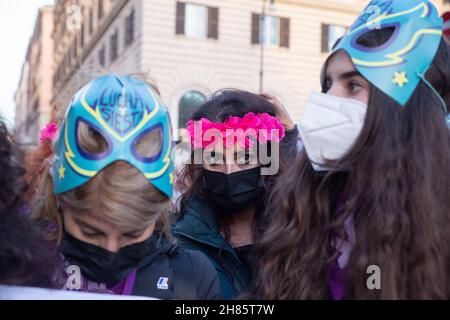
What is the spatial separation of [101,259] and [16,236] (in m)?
0.34

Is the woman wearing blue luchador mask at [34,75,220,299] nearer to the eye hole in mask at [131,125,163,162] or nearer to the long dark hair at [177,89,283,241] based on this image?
the eye hole in mask at [131,125,163,162]

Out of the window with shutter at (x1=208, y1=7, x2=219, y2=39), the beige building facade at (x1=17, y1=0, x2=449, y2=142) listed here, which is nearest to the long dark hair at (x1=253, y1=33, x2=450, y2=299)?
the beige building facade at (x1=17, y1=0, x2=449, y2=142)

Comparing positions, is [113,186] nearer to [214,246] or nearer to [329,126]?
[329,126]

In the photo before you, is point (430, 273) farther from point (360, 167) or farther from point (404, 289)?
point (360, 167)

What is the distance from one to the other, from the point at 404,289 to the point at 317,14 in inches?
930

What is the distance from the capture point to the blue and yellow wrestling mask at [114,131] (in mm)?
1729

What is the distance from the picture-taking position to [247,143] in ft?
9.80

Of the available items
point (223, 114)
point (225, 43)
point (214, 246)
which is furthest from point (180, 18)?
point (214, 246)

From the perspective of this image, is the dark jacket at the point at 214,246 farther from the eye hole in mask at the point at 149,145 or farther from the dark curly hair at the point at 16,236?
the dark curly hair at the point at 16,236

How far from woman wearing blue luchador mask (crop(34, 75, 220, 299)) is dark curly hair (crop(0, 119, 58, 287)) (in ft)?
0.52

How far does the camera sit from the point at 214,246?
2762mm

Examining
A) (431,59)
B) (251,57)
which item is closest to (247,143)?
(431,59)

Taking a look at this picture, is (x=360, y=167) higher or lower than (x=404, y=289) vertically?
higher

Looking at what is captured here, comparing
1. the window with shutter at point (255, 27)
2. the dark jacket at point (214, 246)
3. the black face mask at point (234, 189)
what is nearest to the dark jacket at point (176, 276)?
the dark jacket at point (214, 246)
